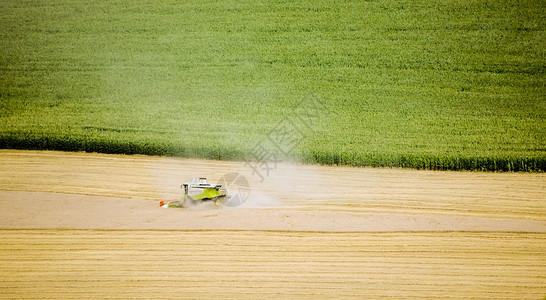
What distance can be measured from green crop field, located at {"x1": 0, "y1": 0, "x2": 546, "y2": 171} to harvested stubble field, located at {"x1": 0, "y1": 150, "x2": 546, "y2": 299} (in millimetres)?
1488

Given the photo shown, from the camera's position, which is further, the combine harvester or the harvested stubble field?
the combine harvester

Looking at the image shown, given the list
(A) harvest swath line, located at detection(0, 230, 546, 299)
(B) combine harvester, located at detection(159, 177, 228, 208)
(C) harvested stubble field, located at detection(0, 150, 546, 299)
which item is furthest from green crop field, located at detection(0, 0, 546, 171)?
(A) harvest swath line, located at detection(0, 230, 546, 299)

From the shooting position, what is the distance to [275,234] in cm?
1528

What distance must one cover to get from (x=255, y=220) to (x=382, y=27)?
2158 centimetres

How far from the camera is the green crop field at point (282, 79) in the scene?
21328 mm

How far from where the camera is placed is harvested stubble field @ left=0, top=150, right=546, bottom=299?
12891 millimetres

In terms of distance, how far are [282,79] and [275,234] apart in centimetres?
1458

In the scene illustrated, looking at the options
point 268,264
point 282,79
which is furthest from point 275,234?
point 282,79

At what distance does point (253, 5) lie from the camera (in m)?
34.5

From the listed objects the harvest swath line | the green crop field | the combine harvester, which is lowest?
the harvest swath line

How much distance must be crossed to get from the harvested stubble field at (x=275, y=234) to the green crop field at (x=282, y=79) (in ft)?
4.88

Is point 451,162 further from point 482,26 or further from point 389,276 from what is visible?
point 482,26

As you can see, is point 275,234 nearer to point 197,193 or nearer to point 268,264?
point 268,264

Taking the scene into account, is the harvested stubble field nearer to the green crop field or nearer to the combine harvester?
the combine harvester
